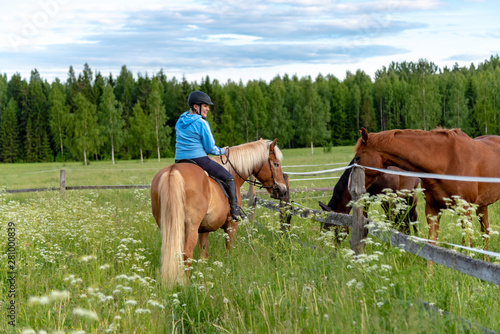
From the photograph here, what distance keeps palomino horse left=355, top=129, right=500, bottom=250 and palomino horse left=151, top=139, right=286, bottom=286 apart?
206 centimetres

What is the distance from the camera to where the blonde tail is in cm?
494

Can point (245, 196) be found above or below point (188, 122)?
below

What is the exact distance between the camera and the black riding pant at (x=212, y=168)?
20.6 ft

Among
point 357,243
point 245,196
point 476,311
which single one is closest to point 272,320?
point 476,311

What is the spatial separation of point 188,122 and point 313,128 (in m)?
66.8

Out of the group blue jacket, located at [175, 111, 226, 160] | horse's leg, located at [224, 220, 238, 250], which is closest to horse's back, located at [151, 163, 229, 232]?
blue jacket, located at [175, 111, 226, 160]

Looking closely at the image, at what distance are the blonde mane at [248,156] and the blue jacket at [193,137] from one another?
63 cm

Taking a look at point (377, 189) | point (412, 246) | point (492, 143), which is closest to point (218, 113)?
point (377, 189)

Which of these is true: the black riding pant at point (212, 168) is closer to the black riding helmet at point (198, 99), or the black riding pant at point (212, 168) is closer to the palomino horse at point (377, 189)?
the black riding helmet at point (198, 99)

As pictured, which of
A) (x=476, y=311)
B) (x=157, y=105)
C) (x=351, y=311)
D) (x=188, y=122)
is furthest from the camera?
(x=157, y=105)

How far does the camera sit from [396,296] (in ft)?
11.1

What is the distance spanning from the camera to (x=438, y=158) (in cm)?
568

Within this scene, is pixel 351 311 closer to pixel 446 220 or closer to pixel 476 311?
pixel 476 311

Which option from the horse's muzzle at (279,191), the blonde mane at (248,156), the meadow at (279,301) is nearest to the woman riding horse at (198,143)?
the blonde mane at (248,156)
